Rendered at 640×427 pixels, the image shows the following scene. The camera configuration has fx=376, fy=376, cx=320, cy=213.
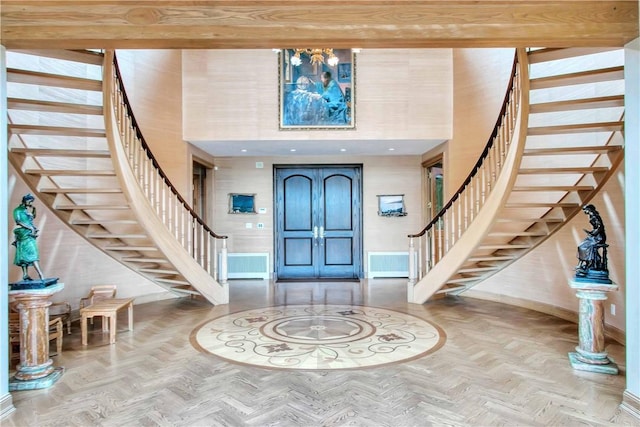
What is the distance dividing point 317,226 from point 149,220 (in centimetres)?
441

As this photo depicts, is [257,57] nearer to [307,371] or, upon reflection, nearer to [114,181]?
[114,181]

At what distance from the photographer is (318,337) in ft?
14.4

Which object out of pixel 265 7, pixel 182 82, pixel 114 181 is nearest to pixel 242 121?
pixel 182 82

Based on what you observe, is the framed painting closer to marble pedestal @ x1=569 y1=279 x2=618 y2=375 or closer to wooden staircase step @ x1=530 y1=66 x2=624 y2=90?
wooden staircase step @ x1=530 y1=66 x2=624 y2=90

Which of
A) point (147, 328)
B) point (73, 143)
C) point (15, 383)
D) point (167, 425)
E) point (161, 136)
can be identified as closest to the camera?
point (167, 425)

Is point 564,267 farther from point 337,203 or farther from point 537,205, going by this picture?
point 337,203

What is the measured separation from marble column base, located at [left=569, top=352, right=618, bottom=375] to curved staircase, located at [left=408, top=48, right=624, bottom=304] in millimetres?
1618

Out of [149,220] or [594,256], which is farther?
[149,220]

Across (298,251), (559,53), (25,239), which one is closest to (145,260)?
(25,239)

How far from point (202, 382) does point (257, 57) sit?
5577 millimetres

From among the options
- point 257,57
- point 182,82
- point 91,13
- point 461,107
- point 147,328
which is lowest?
point 147,328

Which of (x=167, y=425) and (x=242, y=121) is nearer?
(x=167, y=425)

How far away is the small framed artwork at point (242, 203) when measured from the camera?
829 cm

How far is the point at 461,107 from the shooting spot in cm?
657
